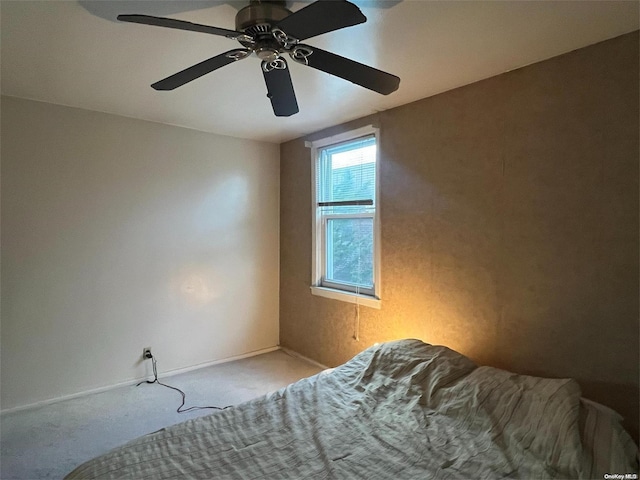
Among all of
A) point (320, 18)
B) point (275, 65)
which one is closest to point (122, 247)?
point (275, 65)

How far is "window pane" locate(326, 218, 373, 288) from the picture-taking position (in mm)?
3242

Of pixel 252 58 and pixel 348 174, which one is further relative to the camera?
pixel 348 174

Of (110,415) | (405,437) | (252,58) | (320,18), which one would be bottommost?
(110,415)

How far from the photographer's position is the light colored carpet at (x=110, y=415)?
7.12 ft

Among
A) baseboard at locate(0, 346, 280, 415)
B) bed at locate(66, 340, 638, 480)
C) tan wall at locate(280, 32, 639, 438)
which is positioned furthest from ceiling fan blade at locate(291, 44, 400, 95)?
baseboard at locate(0, 346, 280, 415)

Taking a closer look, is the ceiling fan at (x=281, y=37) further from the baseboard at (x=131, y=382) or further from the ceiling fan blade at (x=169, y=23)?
the baseboard at (x=131, y=382)

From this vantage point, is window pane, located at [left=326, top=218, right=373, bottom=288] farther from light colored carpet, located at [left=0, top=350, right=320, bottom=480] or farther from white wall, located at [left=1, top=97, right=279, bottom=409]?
light colored carpet, located at [left=0, top=350, right=320, bottom=480]

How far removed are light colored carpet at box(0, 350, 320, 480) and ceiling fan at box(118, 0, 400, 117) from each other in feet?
7.26

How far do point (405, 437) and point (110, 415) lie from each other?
7.34 ft

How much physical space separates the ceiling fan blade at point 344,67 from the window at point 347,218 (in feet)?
4.25

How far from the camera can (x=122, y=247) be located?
3.18m

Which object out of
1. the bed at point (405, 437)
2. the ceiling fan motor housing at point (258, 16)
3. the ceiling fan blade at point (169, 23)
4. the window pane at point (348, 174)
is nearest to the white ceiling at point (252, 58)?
the ceiling fan motor housing at point (258, 16)

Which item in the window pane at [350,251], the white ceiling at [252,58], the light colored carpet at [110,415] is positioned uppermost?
the white ceiling at [252,58]

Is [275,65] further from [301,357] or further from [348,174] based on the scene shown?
[301,357]
